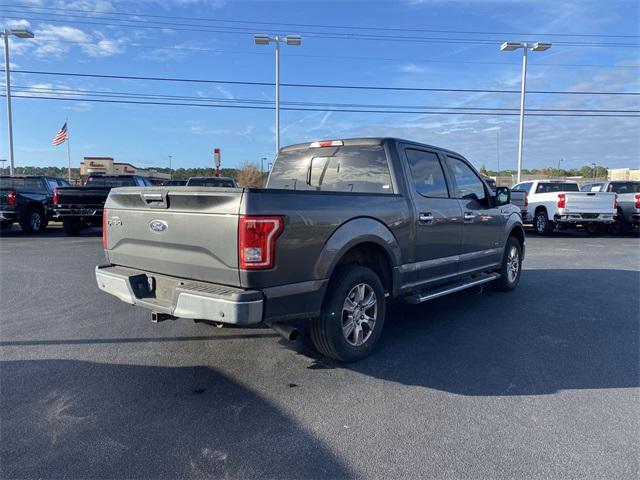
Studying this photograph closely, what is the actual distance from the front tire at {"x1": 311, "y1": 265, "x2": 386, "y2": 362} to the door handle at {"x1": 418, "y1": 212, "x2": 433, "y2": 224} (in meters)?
0.92

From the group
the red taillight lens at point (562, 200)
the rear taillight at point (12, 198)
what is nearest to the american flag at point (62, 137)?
the rear taillight at point (12, 198)

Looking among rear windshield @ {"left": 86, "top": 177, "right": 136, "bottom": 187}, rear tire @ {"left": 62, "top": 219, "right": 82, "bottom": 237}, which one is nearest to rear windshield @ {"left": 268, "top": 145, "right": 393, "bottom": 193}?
rear tire @ {"left": 62, "top": 219, "right": 82, "bottom": 237}

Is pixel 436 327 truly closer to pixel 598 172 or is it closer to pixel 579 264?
pixel 579 264

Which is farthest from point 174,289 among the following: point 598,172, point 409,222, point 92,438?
point 598,172

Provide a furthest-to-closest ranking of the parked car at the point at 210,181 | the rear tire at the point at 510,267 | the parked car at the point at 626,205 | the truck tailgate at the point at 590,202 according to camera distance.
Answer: the parked car at the point at 626,205 < the parked car at the point at 210,181 < the truck tailgate at the point at 590,202 < the rear tire at the point at 510,267

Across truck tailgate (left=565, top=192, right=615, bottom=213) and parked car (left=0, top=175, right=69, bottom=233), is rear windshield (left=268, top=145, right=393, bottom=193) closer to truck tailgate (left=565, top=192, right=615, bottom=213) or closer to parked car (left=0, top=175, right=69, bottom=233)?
parked car (left=0, top=175, right=69, bottom=233)

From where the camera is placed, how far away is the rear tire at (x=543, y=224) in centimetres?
1570

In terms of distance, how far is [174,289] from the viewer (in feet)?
11.5

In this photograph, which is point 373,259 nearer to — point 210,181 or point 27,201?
point 210,181

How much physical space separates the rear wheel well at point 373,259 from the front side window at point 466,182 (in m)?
1.78

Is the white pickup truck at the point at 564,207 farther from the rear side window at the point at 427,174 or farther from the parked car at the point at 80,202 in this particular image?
the parked car at the point at 80,202

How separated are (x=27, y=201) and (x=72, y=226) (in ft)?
5.99

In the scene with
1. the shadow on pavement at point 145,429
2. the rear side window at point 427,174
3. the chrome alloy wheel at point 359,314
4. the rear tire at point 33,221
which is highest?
the rear side window at point 427,174

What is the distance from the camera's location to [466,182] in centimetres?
584
